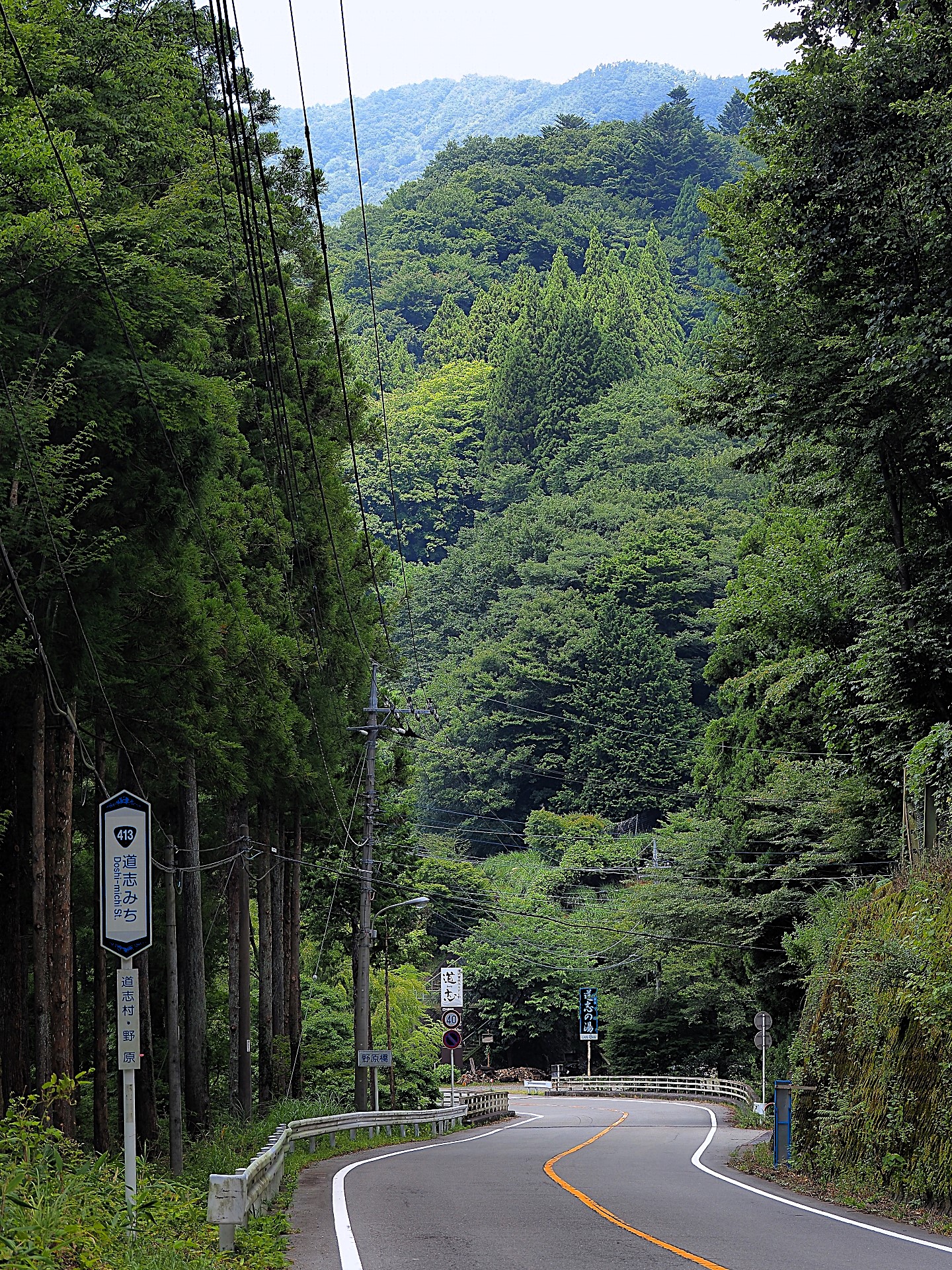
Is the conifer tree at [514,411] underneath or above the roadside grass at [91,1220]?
above

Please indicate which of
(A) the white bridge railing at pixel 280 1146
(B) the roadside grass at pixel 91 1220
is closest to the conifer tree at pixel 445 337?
(A) the white bridge railing at pixel 280 1146

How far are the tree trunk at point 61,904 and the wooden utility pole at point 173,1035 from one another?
8.84 feet

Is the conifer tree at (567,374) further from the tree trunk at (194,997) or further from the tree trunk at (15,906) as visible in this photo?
the tree trunk at (15,906)

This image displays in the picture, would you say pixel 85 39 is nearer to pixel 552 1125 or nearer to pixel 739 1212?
pixel 739 1212

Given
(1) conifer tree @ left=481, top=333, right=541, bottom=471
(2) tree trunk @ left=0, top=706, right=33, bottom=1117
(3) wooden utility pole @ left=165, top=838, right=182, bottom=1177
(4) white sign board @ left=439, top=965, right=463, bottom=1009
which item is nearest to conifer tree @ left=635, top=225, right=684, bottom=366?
(1) conifer tree @ left=481, top=333, right=541, bottom=471

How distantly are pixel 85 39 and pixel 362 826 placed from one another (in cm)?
2293

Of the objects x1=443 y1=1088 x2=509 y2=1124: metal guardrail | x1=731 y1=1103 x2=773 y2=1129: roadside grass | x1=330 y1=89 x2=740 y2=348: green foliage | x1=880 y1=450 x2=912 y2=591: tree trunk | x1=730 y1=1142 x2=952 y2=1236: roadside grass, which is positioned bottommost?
x1=443 y1=1088 x2=509 y2=1124: metal guardrail

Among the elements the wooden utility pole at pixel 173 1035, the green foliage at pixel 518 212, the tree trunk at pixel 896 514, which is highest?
the green foliage at pixel 518 212

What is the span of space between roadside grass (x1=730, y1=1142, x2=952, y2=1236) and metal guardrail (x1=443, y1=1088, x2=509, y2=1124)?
21.4m

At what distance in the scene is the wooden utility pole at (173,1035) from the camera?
2039 centimetres

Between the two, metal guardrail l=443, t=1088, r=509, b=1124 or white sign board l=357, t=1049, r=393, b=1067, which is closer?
white sign board l=357, t=1049, r=393, b=1067

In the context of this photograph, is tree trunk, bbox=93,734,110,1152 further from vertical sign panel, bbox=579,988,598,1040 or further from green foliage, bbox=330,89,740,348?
green foliage, bbox=330,89,740,348

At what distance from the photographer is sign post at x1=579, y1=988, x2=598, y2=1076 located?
210ft

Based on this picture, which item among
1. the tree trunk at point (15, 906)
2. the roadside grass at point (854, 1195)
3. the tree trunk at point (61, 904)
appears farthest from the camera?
the tree trunk at point (15, 906)
